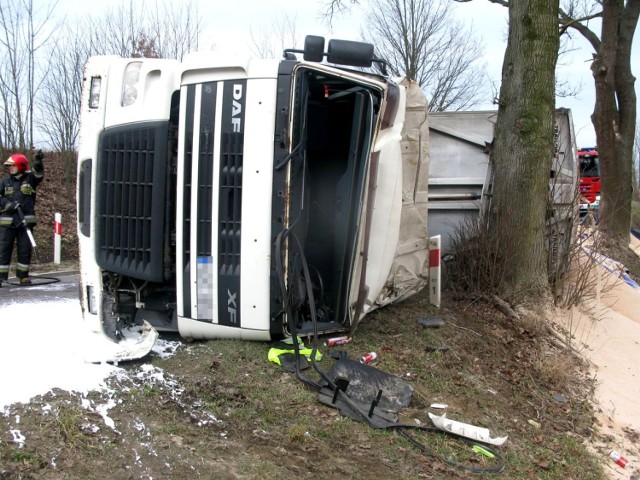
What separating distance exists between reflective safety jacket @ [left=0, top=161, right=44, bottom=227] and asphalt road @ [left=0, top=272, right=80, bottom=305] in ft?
2.73

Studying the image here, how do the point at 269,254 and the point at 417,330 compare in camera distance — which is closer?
the point at 269,254

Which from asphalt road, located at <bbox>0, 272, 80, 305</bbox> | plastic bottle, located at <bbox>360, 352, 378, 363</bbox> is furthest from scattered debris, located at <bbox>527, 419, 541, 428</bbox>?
asphalt road, located at <bbox>0, 272, 80, 305</bbox>

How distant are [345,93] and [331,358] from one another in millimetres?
2035

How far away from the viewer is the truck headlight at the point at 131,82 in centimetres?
412

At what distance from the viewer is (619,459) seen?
12.9ft

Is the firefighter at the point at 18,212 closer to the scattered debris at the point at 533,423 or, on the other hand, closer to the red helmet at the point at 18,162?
the red helmet at the point at 18,162

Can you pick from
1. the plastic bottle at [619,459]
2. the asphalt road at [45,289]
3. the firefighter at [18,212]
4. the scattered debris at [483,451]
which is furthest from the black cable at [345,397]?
the firefighter at [18,212]

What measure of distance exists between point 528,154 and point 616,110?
863 centimetres

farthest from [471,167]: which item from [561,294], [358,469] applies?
[358,469]

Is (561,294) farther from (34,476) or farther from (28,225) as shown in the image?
(28,225)

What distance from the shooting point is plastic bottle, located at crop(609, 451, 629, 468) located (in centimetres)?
390

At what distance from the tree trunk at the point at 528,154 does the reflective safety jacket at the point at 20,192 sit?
584cm

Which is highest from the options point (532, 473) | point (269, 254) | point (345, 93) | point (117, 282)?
point (345, 93)

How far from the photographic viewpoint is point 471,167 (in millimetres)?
7473
